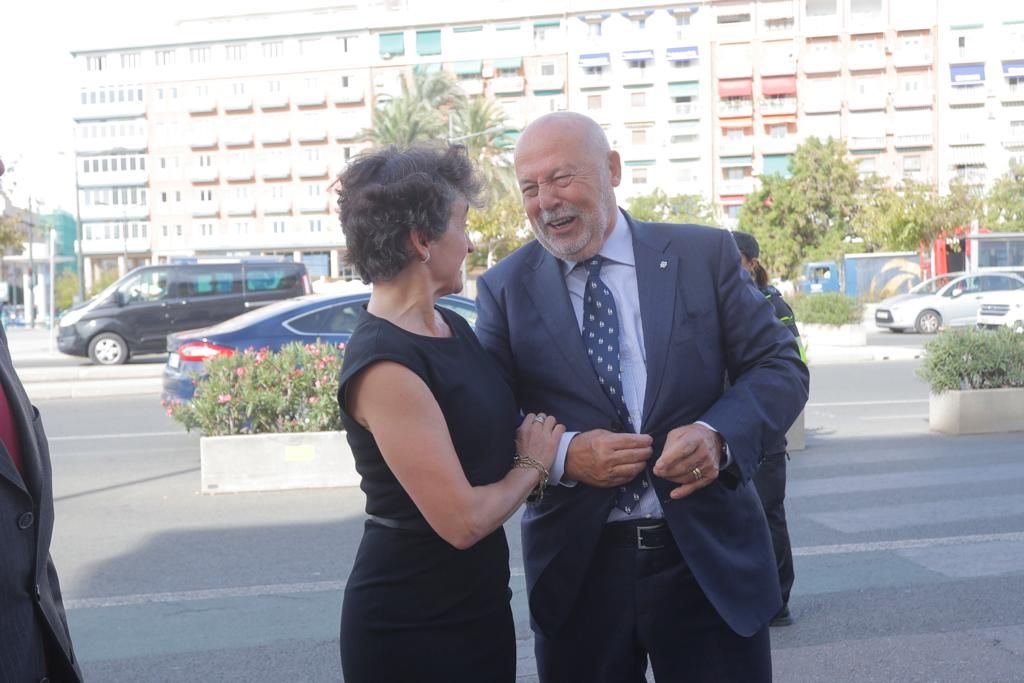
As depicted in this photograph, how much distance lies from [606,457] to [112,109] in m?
94.5

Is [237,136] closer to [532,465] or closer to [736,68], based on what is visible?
[736,68]

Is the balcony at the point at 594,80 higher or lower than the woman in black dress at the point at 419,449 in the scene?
higher

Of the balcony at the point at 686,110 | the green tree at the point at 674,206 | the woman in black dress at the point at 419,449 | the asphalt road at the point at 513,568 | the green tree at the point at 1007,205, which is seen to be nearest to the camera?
the woman in black dress at the point at 419,449

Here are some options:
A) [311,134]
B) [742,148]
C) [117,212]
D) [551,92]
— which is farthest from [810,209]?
[117,212]

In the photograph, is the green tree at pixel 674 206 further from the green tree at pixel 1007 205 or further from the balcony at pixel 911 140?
the balcony at pixel 911 140

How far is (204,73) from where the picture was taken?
87438 mm

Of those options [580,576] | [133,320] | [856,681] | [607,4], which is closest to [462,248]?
[580,576]

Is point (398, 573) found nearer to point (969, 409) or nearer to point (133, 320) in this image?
point (969, 409)

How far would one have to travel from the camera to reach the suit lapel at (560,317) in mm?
2889

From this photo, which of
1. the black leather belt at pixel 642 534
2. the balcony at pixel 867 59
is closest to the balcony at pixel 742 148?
the balcony at pixel 867 59

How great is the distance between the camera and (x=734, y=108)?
8094 centimetres

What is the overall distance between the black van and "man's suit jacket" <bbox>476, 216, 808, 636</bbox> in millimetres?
20834

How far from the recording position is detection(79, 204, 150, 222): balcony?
9053 cm

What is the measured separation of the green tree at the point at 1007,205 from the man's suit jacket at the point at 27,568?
56380 mm
